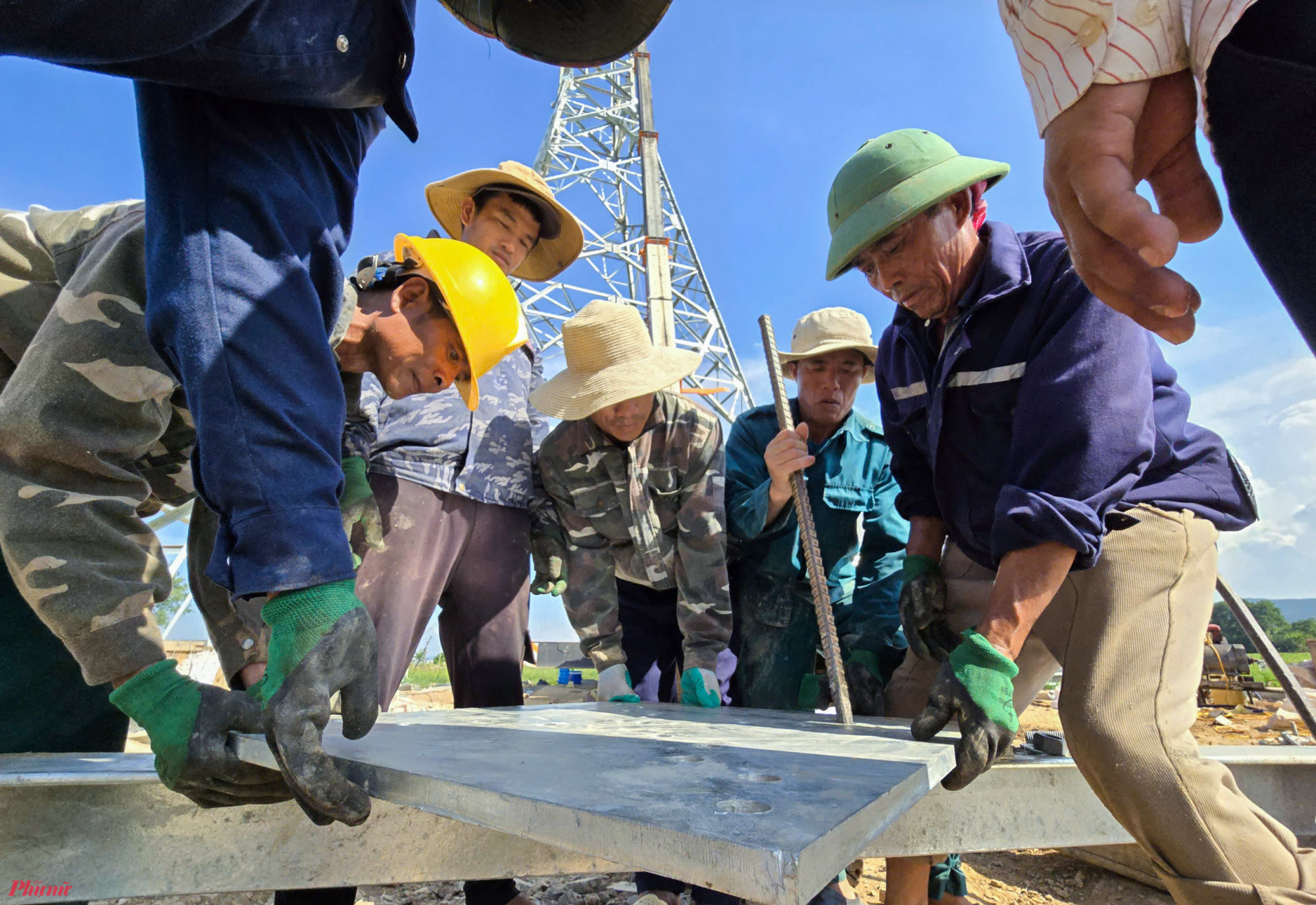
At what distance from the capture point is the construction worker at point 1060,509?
1.47m

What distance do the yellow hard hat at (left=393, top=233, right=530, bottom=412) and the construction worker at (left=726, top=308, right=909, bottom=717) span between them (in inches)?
48.3

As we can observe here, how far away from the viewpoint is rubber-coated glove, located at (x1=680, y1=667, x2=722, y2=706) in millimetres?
2658

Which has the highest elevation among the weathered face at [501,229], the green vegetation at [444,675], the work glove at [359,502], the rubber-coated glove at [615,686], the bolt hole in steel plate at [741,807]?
the weathered face at [501,229]

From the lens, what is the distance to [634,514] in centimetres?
291

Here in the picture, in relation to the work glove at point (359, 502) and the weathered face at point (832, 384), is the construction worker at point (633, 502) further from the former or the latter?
the work glove at point (359, 502)

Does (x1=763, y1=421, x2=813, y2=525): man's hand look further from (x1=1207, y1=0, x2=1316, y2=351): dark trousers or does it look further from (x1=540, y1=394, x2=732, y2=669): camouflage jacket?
(x1=1207, y1=0, x2=1316, y2=351): dark trousers

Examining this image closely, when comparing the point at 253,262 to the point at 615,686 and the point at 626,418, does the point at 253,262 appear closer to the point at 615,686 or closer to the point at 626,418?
the point at 626,418

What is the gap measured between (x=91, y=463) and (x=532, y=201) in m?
2.32

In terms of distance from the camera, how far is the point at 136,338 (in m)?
1.41

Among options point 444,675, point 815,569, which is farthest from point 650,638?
point 444,675

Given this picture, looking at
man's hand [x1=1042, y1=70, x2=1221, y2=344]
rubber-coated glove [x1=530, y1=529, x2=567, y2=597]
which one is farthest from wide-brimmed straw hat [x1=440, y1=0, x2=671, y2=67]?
rubber-coated glove [x1=530, y1=529, x2=567, y2=597]

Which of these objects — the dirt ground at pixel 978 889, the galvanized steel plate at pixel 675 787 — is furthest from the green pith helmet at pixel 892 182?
the dirt ground at pixel 978 889

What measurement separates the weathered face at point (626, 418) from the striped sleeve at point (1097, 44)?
2.01 m

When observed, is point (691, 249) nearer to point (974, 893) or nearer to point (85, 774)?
point (974, 893)
